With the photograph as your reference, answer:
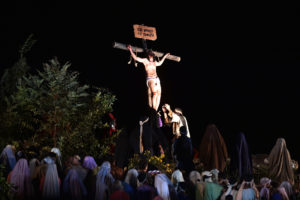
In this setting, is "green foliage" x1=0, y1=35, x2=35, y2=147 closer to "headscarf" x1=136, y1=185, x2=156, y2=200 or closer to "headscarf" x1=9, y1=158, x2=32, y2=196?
"headscarf" x1=9, y1=158, x2=32, y2=196

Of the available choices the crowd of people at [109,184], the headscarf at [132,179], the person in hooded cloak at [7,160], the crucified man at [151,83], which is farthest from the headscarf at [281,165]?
the person in hooded cloak at [7,160]

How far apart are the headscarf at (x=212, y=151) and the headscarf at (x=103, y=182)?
5960 millimetres

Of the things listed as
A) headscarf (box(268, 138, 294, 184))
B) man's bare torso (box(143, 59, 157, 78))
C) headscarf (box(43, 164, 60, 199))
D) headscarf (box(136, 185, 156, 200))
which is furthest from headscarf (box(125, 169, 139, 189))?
headscarf (box(268, 138, 294, 184))

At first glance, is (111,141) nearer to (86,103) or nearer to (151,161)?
(86,103)

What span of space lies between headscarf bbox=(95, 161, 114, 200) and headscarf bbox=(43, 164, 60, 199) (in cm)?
72

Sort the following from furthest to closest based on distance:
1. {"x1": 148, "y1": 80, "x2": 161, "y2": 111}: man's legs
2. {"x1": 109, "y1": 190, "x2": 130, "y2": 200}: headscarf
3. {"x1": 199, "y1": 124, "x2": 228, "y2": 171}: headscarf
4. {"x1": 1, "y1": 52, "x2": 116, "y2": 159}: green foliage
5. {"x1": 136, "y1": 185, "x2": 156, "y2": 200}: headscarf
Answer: {"x1": 1, "y1": 52, "x2": 116, "y2": 159}: green foliage
{"x1": 148, "y1": 80, "x2": 161, "y2": 111}: man's legs
{"x1": 199, "y1": 124, "x2": 228, "y2": 171}: headscarf
{"x1": 136, "y1": 185, "x2": 156, "y2": 200}: headscarf
{"x1": 109, "y1": 190, "x2": 130, "y2": 200}: headscarf

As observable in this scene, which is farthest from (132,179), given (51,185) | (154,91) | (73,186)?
(154,91)

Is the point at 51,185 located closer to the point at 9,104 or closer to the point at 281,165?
the point at 9,104

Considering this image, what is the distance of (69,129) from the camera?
14.8 metres

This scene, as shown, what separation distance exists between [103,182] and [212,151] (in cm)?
614

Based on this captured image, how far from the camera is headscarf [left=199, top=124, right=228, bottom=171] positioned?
13892mm

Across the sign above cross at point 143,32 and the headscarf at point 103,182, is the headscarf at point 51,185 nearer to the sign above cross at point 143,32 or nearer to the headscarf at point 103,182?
the headscarf at point 103,182

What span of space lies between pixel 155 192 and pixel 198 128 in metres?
14.0

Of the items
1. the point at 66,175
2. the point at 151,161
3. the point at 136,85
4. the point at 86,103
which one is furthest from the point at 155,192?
the point at 136,85
